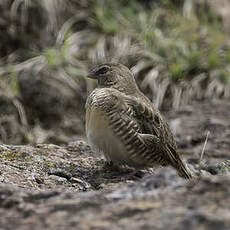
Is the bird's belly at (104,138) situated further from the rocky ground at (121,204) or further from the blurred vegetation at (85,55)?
the blurred vegetation at (85,55)

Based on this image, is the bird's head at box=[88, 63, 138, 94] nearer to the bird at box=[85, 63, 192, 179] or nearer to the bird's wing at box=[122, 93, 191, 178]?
the bird at box=[85, 63, 192, 179]

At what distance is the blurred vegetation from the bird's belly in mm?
3320

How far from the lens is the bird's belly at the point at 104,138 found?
4.42 m

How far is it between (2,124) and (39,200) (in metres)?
5.43

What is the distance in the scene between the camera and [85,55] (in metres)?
8.83

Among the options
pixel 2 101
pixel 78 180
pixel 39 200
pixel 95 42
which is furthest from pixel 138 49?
pixel 39 200

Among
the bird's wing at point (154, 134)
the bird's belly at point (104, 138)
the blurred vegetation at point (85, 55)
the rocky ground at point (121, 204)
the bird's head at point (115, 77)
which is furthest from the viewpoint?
the blurred vegetation at point (85, 55)

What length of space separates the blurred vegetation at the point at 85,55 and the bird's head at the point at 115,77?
2687 millimetres

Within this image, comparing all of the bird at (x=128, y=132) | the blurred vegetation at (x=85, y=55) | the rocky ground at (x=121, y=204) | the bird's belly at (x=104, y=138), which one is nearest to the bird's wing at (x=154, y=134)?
the bird at (x=128, y=132)

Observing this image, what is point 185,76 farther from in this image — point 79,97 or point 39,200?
point 39,200

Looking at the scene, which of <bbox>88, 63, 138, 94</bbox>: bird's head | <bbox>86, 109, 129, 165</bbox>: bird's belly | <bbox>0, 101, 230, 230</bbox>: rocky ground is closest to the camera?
<bbox>0, 101, 230, 230</bbox>: rocky ground

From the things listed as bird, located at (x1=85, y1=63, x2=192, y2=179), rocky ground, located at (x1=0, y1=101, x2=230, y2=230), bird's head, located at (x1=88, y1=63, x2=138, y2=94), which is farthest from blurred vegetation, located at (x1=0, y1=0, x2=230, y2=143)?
rocky ground, located at (x1=0, y1=101, x2=230, y2=230)

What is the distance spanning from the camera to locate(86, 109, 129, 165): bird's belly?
14.5 ft

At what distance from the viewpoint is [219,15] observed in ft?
31.8
